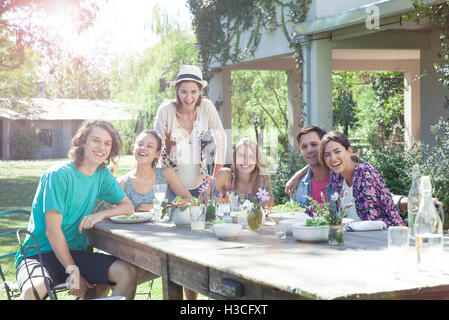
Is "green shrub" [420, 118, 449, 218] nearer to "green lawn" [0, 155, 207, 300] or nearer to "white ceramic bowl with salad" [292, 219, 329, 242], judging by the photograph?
"green lawn" [0, 155, 207, 300]

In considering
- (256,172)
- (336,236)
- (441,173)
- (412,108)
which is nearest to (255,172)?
(256,172)

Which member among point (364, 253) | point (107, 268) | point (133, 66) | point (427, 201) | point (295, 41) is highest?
point (133, 66)

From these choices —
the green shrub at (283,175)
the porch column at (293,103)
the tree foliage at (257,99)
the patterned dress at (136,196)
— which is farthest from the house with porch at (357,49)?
the tree foliage at (257,99)

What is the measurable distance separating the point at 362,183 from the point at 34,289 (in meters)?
2.23

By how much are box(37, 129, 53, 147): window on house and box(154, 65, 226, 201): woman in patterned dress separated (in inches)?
1343

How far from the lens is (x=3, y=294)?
219 inches

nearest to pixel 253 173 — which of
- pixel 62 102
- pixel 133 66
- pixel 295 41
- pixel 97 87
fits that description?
pixel 295 41

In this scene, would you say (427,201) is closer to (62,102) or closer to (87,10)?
(87,10)

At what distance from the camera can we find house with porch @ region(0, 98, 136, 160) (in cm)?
3584

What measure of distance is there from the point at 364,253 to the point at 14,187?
1657 centimetres

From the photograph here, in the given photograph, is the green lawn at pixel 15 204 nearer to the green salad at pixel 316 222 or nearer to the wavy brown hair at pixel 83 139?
the wavy brown hair at pixel 83 139

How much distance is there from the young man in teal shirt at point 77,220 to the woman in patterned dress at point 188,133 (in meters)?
1.29

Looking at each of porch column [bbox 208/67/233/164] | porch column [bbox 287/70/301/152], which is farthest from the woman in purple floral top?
porch column [bbox 287/70/301/152]

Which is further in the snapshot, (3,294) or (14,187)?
(14,187)
